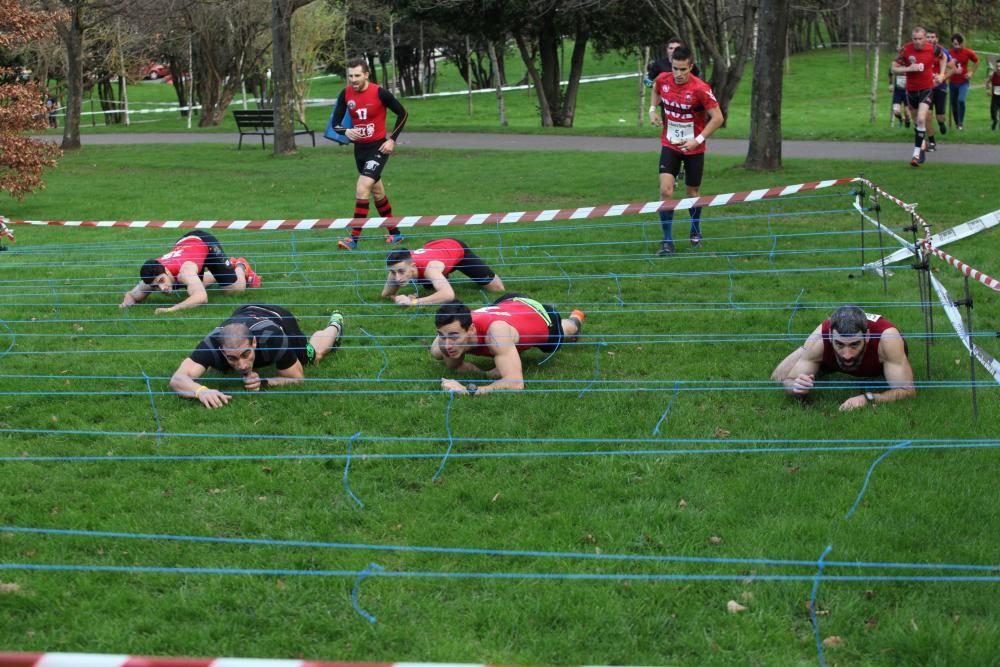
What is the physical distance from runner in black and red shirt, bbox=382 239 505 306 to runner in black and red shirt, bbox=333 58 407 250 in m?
2.55

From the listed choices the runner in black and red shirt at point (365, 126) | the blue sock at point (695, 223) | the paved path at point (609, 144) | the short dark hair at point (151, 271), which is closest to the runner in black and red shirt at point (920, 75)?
the paved path at point (609, 144)

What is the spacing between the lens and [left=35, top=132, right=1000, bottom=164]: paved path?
61.7 ft

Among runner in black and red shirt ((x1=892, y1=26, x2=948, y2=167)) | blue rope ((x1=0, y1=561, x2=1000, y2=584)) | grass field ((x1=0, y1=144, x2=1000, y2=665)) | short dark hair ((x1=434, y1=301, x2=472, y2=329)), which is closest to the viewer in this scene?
grass field ((x1=0, y1=144, x2=1000, y2=665))

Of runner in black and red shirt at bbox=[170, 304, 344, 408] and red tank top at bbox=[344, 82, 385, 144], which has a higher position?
red tank top at bbox=[344, 82, 385, 144]

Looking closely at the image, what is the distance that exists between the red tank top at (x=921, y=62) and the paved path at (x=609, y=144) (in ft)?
4.16

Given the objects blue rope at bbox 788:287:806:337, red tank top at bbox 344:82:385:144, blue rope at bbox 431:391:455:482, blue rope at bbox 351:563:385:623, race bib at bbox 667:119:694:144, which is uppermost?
red tank top at bbox 344:82:385:144

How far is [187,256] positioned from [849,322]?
6.00 m

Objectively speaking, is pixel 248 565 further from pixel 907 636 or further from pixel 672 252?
pixel 672 252

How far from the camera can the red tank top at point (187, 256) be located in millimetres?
9469

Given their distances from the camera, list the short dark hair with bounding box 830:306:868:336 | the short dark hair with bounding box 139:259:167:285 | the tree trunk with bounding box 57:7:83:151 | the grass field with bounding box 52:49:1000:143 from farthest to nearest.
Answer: the grass field with bounding box 52:49:1000:143, the tree trunk with bounding box 57:7:83:151, the short dark hair with bounding box 139:259:167:285, the short dark hair with bounding box 830:306:868:336

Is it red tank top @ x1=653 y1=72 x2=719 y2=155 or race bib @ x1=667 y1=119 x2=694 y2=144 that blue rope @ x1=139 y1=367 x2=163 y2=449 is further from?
race bib @ x1=667 y1=119 x2=694 y2=144

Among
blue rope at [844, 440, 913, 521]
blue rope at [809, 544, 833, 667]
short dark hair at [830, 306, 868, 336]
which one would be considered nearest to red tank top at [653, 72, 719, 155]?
short dark hair at [830, 306, 868, 336]

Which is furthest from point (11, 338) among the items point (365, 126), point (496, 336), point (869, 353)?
point (869, 353)

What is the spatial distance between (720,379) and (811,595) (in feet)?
9.28
